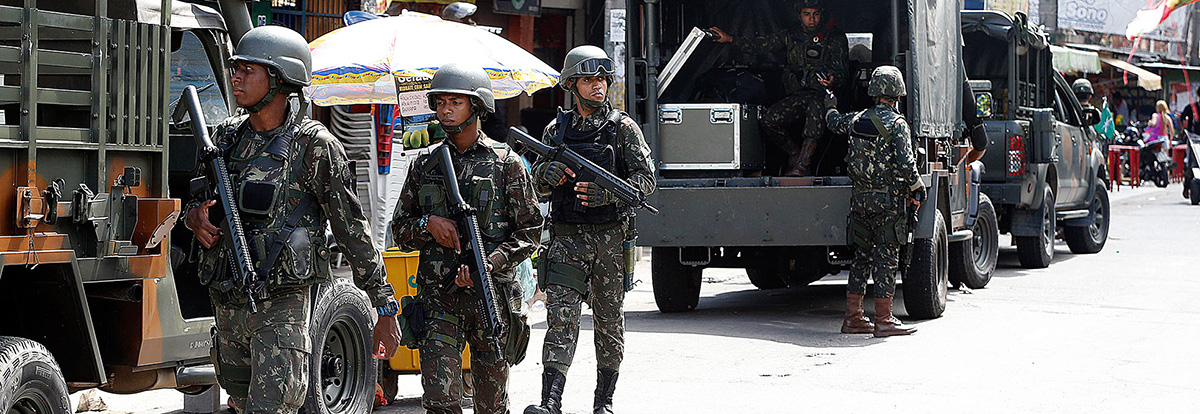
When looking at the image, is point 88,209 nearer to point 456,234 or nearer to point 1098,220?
point 456,234

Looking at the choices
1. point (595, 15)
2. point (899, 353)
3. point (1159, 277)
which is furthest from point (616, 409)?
point (595, 15)

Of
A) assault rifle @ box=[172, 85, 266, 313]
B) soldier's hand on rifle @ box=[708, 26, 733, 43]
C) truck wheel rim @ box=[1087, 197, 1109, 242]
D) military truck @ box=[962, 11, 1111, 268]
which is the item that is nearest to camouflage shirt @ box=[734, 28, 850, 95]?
soldier's hand on rifle @ box=[708, 26, 733, 43]

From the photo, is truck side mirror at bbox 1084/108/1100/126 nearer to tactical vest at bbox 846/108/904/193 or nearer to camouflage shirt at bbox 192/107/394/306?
tactical vest at bbox 846/108/904/193

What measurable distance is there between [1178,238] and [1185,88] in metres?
18.5

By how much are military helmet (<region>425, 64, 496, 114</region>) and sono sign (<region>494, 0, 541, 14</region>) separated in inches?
444

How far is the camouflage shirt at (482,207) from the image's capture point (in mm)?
5148

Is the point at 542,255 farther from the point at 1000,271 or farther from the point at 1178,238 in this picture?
the point at 1178,238

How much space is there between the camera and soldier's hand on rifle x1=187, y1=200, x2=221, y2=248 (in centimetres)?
443

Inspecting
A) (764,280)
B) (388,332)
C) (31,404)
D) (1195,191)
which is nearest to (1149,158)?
(1195,191)

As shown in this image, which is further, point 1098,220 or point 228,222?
point 1098,220

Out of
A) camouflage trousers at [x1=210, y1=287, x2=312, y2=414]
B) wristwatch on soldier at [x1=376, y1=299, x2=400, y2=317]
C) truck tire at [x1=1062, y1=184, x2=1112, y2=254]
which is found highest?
truck tire at [x1=1062, y1=184, x2=1112, y2=254]

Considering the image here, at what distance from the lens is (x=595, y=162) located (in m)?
6.46

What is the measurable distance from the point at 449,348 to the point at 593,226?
4.83 ft

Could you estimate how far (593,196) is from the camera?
6.34 m
